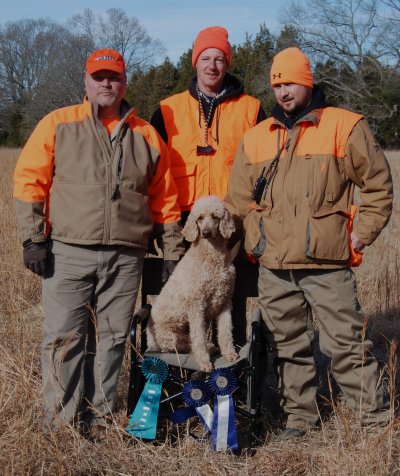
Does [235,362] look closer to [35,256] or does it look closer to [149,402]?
[149,402]

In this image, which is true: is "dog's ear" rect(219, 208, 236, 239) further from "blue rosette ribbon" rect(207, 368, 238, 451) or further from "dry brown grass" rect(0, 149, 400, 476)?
"dry brown grass" rect(0, 149, 400, 476)

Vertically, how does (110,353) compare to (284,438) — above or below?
above

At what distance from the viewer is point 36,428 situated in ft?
11.6

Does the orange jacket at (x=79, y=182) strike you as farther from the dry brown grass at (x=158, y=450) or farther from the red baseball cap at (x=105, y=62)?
the dry brown grass at (x=158, y=450)

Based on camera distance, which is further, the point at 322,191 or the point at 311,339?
the point at 311,339

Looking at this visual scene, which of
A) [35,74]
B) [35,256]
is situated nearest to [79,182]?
[35,256]

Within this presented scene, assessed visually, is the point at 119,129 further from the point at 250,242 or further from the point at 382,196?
the point at 382,196

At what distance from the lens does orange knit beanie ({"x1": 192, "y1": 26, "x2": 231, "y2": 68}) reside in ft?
13.4

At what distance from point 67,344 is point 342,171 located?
1834 millimetres

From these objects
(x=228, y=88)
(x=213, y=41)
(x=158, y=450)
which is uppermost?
(x=213, y=41)

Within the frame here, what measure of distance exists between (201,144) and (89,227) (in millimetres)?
1004

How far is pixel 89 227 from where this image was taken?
358 centimetres

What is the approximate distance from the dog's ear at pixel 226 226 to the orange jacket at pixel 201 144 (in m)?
0.44

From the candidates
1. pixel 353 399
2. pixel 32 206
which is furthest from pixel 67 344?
pixel 353 399
